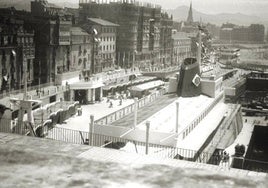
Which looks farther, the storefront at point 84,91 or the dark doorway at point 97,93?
the dark doorway at point 97,93

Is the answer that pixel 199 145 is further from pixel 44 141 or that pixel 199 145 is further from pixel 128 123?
pixel 44 141

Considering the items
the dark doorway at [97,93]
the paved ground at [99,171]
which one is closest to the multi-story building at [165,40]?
the dark doorway at [97,93]

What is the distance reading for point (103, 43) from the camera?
67.7m

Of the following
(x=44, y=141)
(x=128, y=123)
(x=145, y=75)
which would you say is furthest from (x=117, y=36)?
(x=44, y=141)

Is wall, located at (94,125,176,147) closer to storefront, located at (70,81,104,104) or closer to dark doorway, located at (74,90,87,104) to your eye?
A: storefront, located at (70,81,104,104)

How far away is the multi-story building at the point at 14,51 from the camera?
139ft

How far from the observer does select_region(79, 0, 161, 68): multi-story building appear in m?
73.2

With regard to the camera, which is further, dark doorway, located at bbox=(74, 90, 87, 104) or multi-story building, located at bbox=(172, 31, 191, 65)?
multi-story building, located at bbox=(172, 31, 191, 65)

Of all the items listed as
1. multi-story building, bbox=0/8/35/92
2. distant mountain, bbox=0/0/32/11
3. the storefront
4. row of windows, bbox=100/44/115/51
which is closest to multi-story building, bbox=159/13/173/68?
row of windows, bbox=100/44/115/51

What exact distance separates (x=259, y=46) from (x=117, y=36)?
205 ft

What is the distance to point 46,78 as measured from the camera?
5084 centimetres

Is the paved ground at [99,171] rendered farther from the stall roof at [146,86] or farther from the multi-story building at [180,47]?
the multi-story building at [180,47]

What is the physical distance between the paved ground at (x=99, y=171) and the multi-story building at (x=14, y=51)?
27998mm

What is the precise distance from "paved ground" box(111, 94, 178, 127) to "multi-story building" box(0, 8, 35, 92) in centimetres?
1446
